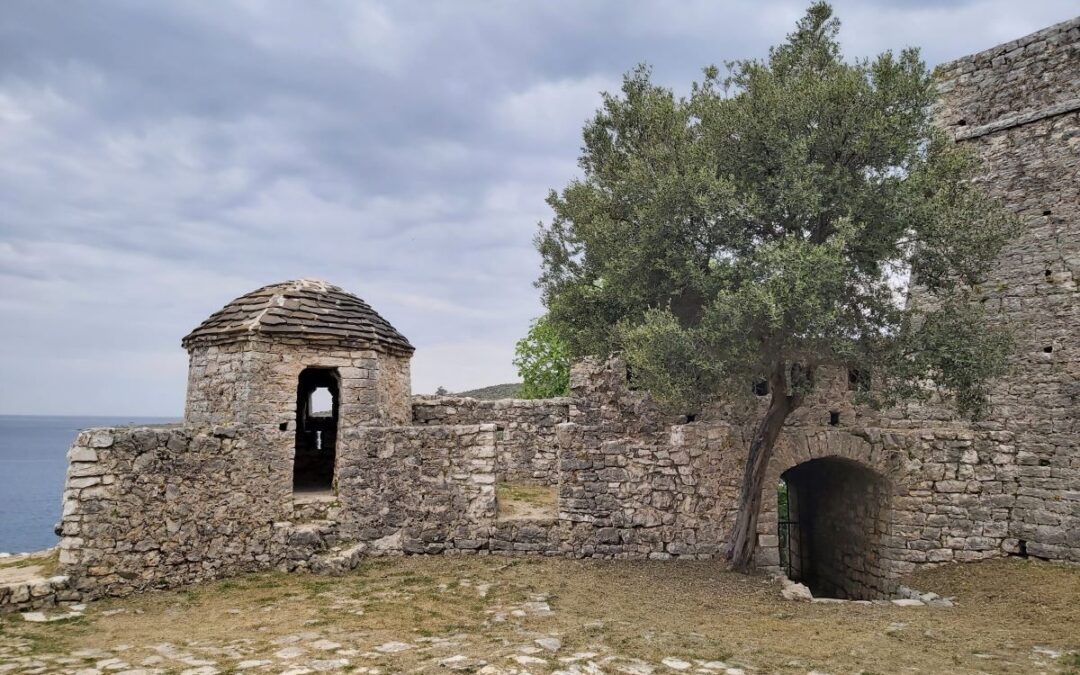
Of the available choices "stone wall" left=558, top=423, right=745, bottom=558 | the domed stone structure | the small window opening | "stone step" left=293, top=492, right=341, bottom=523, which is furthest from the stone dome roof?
the small window opening

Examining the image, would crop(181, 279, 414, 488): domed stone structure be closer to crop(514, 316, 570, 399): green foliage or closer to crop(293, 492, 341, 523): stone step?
crop(293, 492, 341, 523): stone step

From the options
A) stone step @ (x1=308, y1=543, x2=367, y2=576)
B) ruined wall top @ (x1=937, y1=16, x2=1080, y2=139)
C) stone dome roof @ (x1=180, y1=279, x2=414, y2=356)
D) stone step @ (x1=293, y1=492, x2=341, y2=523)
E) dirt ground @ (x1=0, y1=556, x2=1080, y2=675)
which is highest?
ruined wall top @ (x1=937, y1=16, x2=1080, y2=139)

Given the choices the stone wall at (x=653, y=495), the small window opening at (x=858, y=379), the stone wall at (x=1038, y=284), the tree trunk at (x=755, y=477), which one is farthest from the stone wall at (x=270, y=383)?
the stone wall at (x=1038, y=284)

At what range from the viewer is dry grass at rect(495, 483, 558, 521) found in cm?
1166

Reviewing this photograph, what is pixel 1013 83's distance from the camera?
1300 cm

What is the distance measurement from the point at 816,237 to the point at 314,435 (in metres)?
13.0

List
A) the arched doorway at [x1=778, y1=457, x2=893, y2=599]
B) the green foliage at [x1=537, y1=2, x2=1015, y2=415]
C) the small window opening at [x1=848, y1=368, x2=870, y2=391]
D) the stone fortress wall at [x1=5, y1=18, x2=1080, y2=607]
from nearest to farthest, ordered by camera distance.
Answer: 1. the green foliage at [x1=537, y1=2, x2=1015, y2=415]
2. the stone fortress wall at [x1=5, y1=18, x2=1080, y2=607]
3. the small window opening at [x1=848, y1=368, x2=870, y2=391]
4. the arched doorway at [x1=778, y1=457, x2=893, y2=599]

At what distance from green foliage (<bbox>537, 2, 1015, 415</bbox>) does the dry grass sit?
10.6 feet

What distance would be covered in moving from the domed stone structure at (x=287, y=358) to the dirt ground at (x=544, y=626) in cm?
305

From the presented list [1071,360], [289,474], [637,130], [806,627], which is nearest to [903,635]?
[806,627]

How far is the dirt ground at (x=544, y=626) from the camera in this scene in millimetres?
6363

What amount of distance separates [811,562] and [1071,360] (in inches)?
270

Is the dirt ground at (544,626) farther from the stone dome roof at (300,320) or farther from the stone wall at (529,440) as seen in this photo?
the stone wall at (529,440)

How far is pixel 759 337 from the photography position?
33.4 feet
